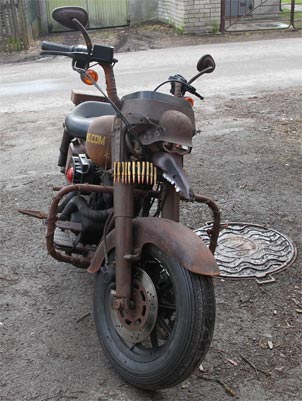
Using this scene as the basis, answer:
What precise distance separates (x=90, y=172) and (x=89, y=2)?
15139 mm

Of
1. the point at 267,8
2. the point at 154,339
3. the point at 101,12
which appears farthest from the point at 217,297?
the point at 267,8

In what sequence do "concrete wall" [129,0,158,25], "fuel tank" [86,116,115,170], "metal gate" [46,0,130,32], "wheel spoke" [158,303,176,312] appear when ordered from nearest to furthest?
"wheel spoke" [158,303,176,312] < "fuel tank" [86,116,115,170] < "metal gate" [46,0,130,32] < "concrete wall" [129,0,158,25]

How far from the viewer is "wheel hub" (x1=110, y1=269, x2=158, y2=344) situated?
10.2ft

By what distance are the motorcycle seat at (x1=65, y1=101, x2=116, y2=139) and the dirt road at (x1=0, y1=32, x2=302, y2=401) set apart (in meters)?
1.05

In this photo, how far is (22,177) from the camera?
6488 millimetres

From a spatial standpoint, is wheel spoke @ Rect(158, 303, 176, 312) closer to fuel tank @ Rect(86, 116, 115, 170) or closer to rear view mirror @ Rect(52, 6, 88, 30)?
fuel tank @ Rect(86, 116, 115, 170)

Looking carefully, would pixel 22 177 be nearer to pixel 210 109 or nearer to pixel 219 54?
pixel 210 109

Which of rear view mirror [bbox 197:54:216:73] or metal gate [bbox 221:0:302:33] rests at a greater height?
rear view mirror [bbox 197:54:216:73]

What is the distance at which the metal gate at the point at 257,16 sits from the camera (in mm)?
17172

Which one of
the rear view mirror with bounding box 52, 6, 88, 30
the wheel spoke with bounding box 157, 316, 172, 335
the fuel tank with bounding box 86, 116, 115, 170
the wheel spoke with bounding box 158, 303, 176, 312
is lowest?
the wheel spoke with bounding box 157, 316, 172, 335

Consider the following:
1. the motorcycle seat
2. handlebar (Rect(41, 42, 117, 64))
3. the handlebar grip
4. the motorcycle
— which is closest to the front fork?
the motorcycle

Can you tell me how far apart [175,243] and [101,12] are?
53.1 feet

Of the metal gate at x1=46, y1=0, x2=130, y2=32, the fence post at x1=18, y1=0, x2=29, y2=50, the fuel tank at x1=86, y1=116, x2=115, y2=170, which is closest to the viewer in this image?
the fuel tank at x1=86, y1=116, x2=115, y2=170

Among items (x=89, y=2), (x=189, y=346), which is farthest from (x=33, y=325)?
(x=89, y=2)
